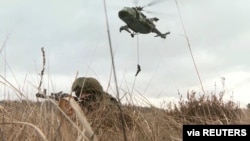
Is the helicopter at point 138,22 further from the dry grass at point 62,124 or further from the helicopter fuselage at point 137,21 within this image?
the dry grass at point 62,124

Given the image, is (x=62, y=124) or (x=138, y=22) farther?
(x=138, y=22)

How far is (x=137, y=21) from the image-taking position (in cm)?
331

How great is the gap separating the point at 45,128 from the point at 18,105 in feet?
3.42

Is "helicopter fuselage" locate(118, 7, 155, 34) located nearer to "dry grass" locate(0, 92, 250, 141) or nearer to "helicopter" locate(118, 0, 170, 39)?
"helicopter" locate(118, 0, 170, 39)

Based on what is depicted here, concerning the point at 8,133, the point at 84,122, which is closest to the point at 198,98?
the point at 8,133

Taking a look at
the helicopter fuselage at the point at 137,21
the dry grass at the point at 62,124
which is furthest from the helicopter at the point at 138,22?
the dry grass at the point at 62,124

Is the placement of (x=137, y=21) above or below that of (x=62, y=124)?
above

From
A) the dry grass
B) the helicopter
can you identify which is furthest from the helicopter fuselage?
the dry grass

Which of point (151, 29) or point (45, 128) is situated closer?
point (45, 128)

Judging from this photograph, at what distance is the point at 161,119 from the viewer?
12.1 feet

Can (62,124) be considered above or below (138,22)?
below

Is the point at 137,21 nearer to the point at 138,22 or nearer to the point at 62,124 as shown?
the point at 138,22

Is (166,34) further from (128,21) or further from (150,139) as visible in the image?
(150,139)

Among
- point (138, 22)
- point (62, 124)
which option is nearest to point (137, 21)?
point (138, 22)
